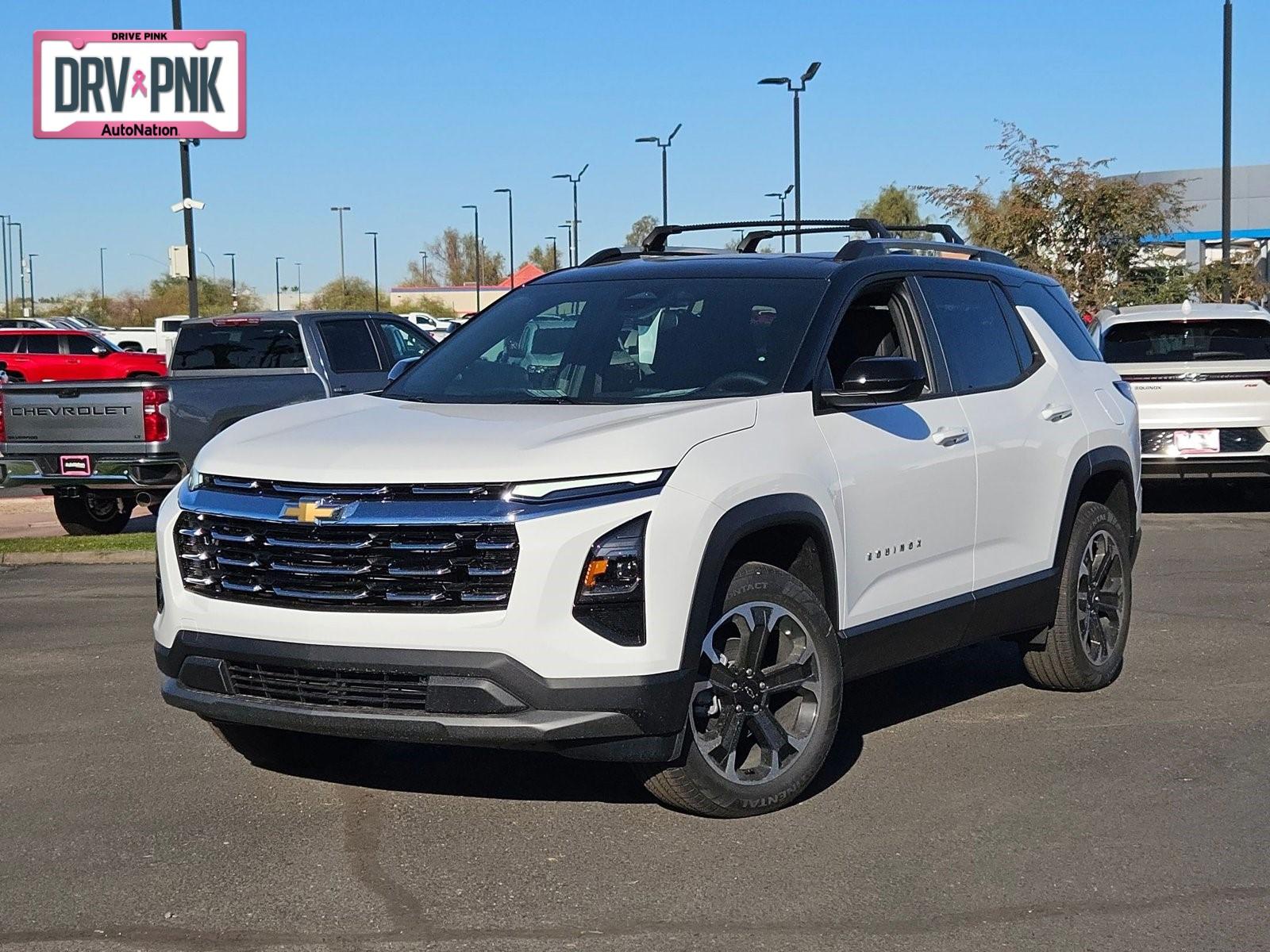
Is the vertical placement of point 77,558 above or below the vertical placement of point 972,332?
below

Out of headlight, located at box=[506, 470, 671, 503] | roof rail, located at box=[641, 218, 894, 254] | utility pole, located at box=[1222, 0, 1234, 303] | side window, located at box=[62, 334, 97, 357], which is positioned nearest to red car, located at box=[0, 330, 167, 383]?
side window, located at box=[62, 334, 97, 357]

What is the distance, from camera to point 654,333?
6230 millimetres

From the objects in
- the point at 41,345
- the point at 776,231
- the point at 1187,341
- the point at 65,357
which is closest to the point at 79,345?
the point at 65,357

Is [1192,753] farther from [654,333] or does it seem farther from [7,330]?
[7,330]

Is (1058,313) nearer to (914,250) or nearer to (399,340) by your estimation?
(914,250)

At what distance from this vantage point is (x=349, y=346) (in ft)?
49.0

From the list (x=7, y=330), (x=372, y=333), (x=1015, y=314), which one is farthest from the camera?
(x=7, y=330)

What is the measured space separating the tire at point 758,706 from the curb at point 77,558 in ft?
25.8

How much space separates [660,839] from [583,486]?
117 centimetres

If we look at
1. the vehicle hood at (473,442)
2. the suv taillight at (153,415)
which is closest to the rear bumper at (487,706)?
the vehicle hood at (473,442)

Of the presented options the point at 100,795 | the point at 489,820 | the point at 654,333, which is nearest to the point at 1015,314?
the point at 654,333

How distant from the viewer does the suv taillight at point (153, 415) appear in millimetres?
12594

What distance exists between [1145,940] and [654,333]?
287cm

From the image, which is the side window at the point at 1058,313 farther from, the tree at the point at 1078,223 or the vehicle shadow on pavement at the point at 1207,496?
the tree at the point at 1078,223
